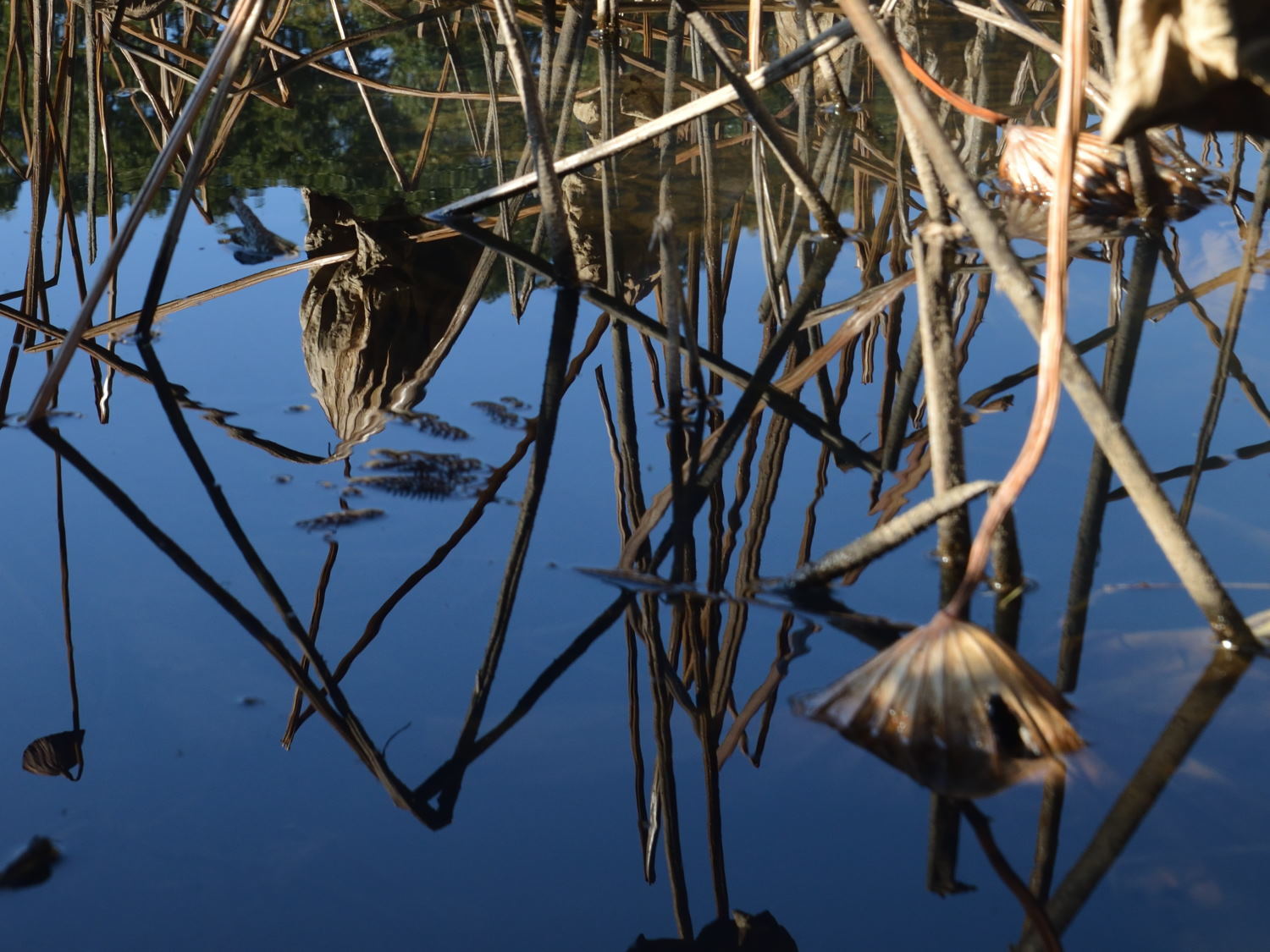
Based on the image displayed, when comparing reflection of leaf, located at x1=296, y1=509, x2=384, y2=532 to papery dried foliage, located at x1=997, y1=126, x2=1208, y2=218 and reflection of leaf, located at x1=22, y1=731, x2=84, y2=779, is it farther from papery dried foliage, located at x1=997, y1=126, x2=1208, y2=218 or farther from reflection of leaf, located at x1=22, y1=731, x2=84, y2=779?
papery dried foliage, located at x1=997, y1=126, x2=1208, y2=218

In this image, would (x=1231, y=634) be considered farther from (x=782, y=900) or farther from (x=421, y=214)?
(x=421, y=214)

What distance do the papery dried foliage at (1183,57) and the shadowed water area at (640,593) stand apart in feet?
0.87

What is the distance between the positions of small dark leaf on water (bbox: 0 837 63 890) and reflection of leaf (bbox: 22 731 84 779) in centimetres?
6

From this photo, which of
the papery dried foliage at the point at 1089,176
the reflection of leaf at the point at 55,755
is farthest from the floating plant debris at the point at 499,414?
the papery dried foliage at the point at 1089,176

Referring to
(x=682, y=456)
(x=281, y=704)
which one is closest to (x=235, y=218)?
(x=682, y=456)

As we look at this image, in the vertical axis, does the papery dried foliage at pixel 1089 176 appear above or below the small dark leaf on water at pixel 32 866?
above

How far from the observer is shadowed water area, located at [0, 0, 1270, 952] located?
649 mm

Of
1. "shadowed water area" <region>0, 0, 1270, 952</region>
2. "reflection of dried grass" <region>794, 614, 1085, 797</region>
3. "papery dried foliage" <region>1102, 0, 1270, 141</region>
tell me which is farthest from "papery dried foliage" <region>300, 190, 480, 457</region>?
"papery dried foliage" <region>1102, 0, 1270, 141</region>

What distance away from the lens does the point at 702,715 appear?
770mm

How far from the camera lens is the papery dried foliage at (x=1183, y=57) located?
544mm

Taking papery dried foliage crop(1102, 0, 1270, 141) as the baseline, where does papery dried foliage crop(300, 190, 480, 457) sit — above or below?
below

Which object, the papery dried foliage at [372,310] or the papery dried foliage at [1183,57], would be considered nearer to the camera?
the papery dried foliage at [1183,57]

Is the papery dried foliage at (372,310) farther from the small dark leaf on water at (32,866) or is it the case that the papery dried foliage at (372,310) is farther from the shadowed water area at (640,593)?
the small dark leaf on water at (32,866)

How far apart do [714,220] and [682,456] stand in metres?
0.67
